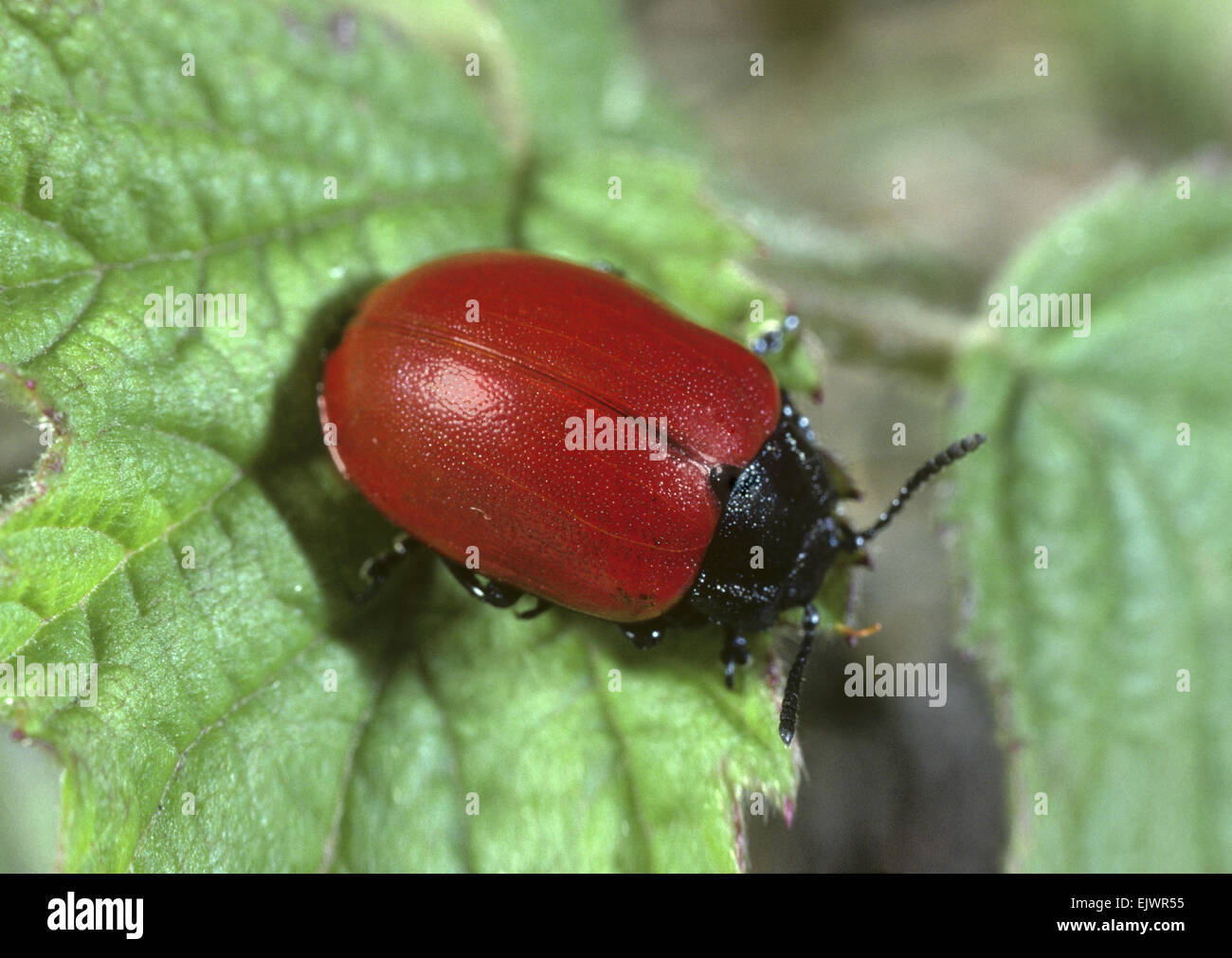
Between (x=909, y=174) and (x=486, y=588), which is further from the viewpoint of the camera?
(x=909, y=174)

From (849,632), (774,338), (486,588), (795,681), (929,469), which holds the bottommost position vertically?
(795,681)

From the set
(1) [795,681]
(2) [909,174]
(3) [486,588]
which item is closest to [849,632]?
(1) [795,681]

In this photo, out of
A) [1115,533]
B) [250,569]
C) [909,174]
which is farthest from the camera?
[909,174]

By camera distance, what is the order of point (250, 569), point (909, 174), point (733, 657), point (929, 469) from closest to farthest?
point (250, 569) < point (733, 657) < point (929, 469) < point (909, 174)

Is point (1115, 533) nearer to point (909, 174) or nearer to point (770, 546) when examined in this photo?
point (770, 546)

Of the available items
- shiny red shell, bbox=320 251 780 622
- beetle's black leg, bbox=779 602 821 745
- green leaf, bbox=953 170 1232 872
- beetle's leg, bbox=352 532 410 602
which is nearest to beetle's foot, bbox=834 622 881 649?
beetle's black leg, bbox=779 602 821 745

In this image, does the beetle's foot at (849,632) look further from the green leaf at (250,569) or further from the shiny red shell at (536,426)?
the shiny red shell at (536,426)

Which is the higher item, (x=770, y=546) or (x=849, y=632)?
(x=770, y=546)
